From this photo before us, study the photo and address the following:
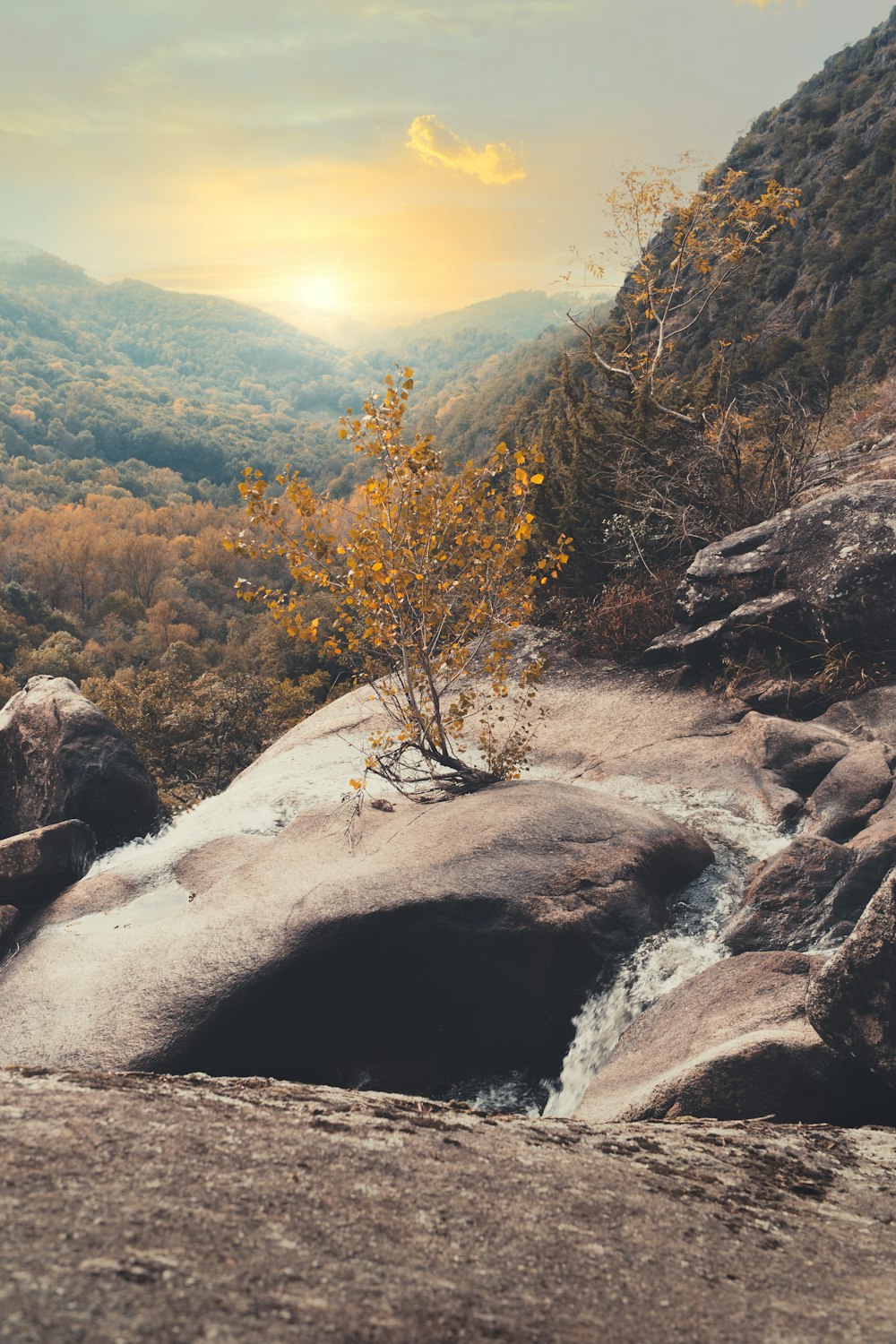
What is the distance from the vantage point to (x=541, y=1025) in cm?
664

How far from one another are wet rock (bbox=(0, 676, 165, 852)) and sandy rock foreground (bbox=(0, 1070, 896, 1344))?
9.38 meters

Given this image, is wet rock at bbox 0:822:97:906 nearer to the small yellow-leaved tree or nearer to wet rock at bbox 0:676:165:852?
wet rock at bbox 0:676:165:852

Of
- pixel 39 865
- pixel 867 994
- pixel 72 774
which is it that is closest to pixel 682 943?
pixel 867 994

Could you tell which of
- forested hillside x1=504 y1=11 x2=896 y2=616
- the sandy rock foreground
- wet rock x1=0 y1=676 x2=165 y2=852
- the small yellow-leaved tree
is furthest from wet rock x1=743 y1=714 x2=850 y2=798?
wet rock x1=0 y1=676 x2=165 y2=852

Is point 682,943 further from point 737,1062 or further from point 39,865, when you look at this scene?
point 39,865

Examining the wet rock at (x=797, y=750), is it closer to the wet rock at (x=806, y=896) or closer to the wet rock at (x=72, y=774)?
the wet rock at (x=806, y=896)

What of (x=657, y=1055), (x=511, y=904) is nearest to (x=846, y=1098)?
(x=657, y=1055)

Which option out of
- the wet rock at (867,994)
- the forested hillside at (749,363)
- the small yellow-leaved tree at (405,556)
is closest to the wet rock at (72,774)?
the small yellow-leaved tree at (405,556)

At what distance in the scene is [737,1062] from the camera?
15.0 feet

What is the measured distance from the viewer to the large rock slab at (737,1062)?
4.32 meters

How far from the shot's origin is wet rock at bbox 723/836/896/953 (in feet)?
20.5

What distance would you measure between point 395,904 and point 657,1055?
2519mm

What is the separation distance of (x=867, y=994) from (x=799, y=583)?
25.5ft

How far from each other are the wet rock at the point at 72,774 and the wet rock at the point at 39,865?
3.27 ft
